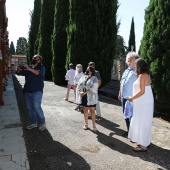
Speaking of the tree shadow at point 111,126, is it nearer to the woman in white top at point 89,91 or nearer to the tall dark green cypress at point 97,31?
the woman in white top at point 89,91

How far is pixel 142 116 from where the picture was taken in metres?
4.46

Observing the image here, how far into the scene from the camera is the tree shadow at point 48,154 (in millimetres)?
3867

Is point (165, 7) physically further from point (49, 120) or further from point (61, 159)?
point (61, 159)

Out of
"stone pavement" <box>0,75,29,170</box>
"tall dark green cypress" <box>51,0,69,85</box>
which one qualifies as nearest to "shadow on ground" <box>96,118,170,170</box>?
"stone pavement" <box>0,75,29,170</box>

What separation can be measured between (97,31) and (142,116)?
10.8 meters

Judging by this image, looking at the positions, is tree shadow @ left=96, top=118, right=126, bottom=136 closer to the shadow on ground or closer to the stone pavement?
the shadow on ground

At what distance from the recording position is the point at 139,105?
447 centimetres

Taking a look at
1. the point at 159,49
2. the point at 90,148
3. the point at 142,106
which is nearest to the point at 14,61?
the point at 159,49

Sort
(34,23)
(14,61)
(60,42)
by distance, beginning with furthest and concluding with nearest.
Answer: (14,61) → (34,23) → (60,42)

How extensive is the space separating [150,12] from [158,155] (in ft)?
17.6

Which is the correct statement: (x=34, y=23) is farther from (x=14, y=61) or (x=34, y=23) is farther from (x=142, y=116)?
(x=142, y=116)

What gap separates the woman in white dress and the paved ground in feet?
1.02

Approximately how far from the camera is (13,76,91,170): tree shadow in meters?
3.87

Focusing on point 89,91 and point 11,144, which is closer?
point 11,144
